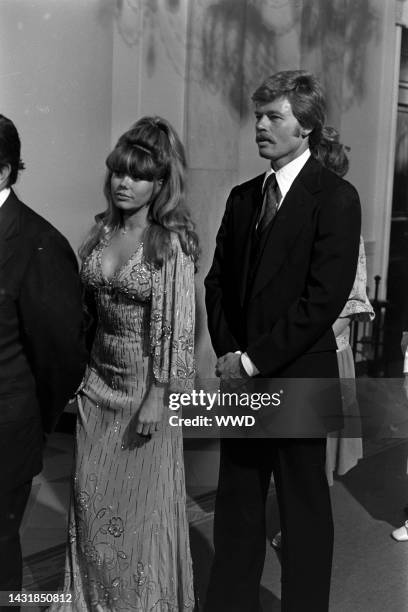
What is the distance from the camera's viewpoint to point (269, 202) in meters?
2.82

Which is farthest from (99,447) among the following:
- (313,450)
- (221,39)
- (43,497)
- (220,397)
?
(221,39)

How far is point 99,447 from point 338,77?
4.95ft

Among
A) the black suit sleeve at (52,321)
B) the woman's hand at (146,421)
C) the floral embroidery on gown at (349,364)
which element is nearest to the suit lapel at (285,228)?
the woman's hand at (146,421)

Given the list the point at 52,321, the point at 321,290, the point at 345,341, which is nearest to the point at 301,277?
the point at 321,290

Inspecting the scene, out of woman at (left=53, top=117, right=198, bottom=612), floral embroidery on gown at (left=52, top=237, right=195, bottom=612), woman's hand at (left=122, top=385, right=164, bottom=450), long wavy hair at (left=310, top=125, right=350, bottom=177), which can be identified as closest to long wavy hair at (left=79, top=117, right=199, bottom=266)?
woman at (left=53, top=117, right=198, bottom=612)

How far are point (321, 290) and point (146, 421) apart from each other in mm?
631

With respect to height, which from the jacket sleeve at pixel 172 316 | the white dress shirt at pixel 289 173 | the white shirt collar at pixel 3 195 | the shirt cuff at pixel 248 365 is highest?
the white dress shirt at pixel 289 173

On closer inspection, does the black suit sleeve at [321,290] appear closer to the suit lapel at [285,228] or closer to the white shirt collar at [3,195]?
the suit lapel at [285,228]

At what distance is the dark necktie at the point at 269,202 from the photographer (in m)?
2.79

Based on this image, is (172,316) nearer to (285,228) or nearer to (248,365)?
(248,365)

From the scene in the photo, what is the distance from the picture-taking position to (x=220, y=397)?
2957 mm

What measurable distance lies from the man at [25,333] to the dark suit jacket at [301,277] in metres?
0.53

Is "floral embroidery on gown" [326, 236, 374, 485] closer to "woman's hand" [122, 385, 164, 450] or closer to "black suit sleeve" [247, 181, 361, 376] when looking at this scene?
"black suit sleeve" [247, 181, 361, 376]

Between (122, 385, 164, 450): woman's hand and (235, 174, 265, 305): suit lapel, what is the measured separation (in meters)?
0.37
